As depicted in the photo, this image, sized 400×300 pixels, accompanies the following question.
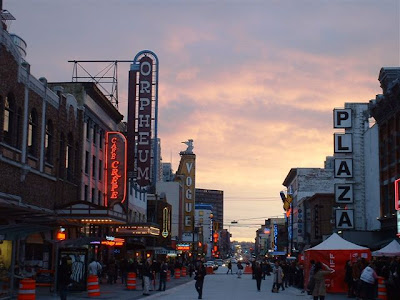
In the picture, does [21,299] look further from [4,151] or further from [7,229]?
[4,151]

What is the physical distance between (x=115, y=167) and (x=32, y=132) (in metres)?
13.3

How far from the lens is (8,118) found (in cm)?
3203

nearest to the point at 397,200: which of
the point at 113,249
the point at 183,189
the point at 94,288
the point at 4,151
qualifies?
the point at 94,288

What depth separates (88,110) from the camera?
152 feet

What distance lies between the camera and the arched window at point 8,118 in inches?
1243

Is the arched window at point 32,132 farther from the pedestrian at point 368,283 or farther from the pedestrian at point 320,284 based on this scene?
the pedestrian at point 368,283

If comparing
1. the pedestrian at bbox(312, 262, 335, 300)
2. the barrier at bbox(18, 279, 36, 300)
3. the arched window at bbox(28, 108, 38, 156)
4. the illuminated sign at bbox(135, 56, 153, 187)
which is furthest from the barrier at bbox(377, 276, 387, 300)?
the illuminated sign at bbox(135, 56, 153, 187)

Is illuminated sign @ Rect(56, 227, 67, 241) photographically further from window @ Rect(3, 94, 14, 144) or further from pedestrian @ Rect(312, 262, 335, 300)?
pedestrian @ Rect(312, 262, 335, 300)

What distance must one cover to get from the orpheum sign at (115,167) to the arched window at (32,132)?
12315 mm

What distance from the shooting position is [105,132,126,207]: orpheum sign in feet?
157

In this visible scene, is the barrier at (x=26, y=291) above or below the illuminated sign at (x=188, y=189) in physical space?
below

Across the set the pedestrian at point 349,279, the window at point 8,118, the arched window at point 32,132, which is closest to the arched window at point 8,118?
the window at point 8,118

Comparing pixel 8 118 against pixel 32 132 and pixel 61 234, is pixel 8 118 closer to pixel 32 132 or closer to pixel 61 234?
pixel 32 132

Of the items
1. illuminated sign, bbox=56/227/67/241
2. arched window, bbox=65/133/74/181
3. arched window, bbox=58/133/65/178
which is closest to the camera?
illuminated sign, bbox=56/227/67/241
